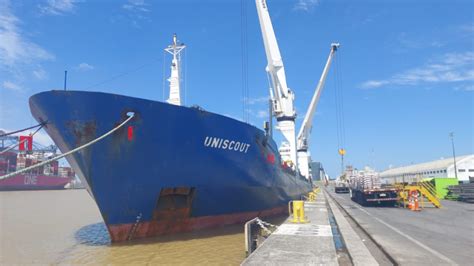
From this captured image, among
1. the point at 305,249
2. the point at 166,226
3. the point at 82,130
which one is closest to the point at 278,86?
the point at 166,226

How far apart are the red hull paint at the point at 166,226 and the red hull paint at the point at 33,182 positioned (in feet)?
166

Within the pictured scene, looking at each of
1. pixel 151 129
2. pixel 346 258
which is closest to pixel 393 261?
pixel 346 258

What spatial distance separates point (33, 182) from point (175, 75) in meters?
52.9

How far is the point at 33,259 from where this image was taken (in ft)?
24.2

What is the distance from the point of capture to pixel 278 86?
2248 centimetres

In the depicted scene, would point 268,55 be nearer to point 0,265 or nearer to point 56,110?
point 56,110

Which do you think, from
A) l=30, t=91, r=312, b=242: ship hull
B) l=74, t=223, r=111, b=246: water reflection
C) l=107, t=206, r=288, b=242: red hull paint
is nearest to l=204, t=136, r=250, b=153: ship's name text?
l=30, t=91, r=312, b=242: ship hull

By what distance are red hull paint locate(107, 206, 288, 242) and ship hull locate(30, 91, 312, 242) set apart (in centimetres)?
3

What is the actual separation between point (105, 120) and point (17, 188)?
54.6m

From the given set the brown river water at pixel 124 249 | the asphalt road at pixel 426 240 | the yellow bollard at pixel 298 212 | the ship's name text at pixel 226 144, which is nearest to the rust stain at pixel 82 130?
the brown river water at pixel 124 249

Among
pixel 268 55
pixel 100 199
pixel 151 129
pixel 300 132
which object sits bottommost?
pixel 100 199

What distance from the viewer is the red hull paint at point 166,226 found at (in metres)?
8.35

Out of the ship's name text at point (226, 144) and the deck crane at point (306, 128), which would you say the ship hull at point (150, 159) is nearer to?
the ship's name text at point (226, 144)

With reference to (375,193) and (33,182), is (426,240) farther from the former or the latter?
(33,182)
